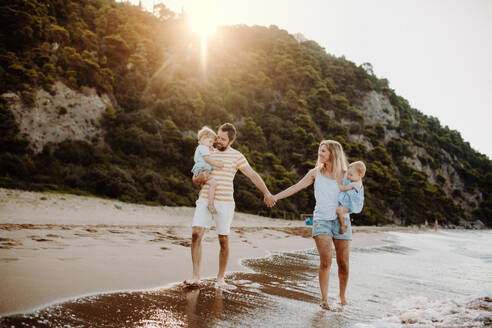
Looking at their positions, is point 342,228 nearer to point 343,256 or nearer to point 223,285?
point 343,256

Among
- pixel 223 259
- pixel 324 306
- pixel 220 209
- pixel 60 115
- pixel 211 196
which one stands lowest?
pixel 324 306

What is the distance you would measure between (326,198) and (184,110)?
2375 centimetres

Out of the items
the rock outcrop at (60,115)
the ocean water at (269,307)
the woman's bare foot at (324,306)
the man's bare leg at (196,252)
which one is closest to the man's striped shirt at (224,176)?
the man's bare leg at (196,252)

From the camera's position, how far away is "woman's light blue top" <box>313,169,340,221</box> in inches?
135

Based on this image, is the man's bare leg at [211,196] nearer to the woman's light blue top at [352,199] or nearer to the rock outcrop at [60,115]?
the woman's light blue top at [352,199]

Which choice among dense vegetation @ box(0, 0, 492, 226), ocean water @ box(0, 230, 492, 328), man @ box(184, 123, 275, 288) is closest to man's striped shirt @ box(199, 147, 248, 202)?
man @ box(184, 123, 275, 288)

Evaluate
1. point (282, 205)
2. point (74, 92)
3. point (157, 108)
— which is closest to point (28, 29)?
point (74, 92)

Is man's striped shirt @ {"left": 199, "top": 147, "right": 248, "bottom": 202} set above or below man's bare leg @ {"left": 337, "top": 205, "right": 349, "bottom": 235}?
above

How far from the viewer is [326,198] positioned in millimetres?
3477

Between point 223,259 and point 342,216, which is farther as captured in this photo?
point 223,259

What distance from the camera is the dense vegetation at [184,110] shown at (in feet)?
57.1

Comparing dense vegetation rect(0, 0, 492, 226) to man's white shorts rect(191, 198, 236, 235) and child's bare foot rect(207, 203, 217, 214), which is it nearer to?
man's white shorts rect(191, 198, 236, 235)

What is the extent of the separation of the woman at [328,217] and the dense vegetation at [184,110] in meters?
13.6

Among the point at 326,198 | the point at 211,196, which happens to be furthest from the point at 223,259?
the point at 326,198
